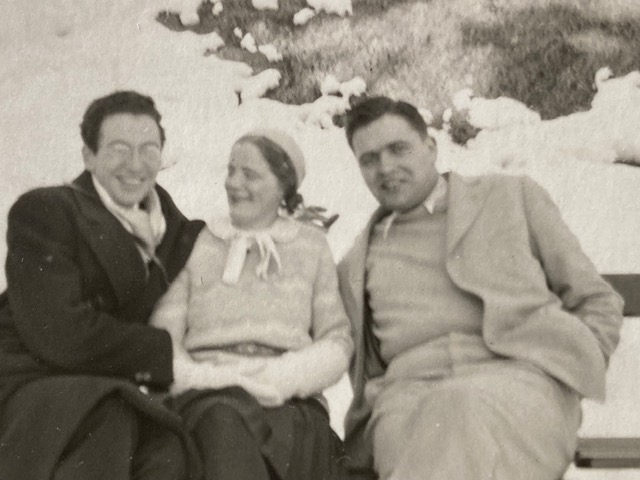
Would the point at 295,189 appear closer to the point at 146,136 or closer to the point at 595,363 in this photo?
the point at 146,136

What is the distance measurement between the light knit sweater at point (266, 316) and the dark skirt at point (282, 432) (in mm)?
53

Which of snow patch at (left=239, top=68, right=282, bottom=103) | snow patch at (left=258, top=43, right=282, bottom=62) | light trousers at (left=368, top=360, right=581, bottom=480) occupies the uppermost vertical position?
snow patch at (left=258, top=43, right=282, bottom=62)

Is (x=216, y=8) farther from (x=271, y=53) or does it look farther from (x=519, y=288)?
(x=519, y=288)

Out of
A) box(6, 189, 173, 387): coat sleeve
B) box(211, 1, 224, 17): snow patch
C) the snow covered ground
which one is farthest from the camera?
box(211, 1, 224, 17): snow patch

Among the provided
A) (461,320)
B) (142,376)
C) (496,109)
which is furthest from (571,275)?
(142,376)

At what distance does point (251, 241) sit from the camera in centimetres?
158

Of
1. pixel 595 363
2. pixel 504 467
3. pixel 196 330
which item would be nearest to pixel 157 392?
pixel 196 330

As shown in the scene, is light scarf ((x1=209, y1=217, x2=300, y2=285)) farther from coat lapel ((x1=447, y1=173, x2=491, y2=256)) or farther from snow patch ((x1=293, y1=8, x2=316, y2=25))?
snow patch ((x1=293, y1=8, x2=316, y2=25))

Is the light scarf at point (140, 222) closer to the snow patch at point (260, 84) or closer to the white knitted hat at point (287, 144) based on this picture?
the white knitted hat at point (287, 144)

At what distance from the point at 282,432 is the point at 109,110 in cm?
72

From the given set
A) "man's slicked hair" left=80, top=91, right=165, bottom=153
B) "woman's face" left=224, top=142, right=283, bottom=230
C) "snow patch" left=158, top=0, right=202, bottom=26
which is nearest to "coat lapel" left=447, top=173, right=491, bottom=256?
"woman's face" left=224, top=142, right=283, bottom=230

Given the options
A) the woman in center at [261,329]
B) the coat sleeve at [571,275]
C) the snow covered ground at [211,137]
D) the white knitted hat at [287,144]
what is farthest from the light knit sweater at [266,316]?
the coat sleeve at [571,275]

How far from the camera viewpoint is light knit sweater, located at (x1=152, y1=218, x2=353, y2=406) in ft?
4.63

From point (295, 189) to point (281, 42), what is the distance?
48cm
